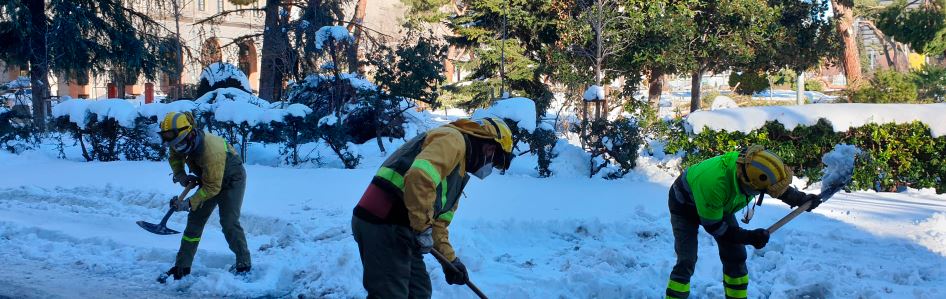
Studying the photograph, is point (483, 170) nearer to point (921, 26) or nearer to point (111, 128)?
point (111, 128)

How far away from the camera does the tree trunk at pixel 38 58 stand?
20656 millimetres

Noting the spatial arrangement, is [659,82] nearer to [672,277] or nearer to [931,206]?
[931,206]

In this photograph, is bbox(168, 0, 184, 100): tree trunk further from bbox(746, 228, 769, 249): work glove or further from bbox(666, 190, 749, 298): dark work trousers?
bbox(746, 228, 769, 249): work glove

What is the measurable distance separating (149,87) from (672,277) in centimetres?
2019

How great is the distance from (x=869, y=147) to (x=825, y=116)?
69 centimetres

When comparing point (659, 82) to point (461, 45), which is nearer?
point (461, 45)

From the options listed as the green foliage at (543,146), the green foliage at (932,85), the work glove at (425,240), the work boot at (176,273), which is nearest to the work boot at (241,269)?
the work boot at (176,273)

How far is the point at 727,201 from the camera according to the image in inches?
205

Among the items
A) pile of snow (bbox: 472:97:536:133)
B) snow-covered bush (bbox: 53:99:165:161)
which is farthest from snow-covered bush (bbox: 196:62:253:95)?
pile of snow (bbox: 472:97:536:133)

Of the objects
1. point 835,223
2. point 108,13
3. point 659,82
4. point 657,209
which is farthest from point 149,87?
point 835,223

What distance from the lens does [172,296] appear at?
20.9ft

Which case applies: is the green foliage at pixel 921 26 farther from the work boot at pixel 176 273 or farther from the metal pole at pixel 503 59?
the work boot at pixel 176 273

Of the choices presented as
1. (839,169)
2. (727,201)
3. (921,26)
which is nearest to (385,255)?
(727,201)

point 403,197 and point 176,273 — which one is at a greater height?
point 403,197
